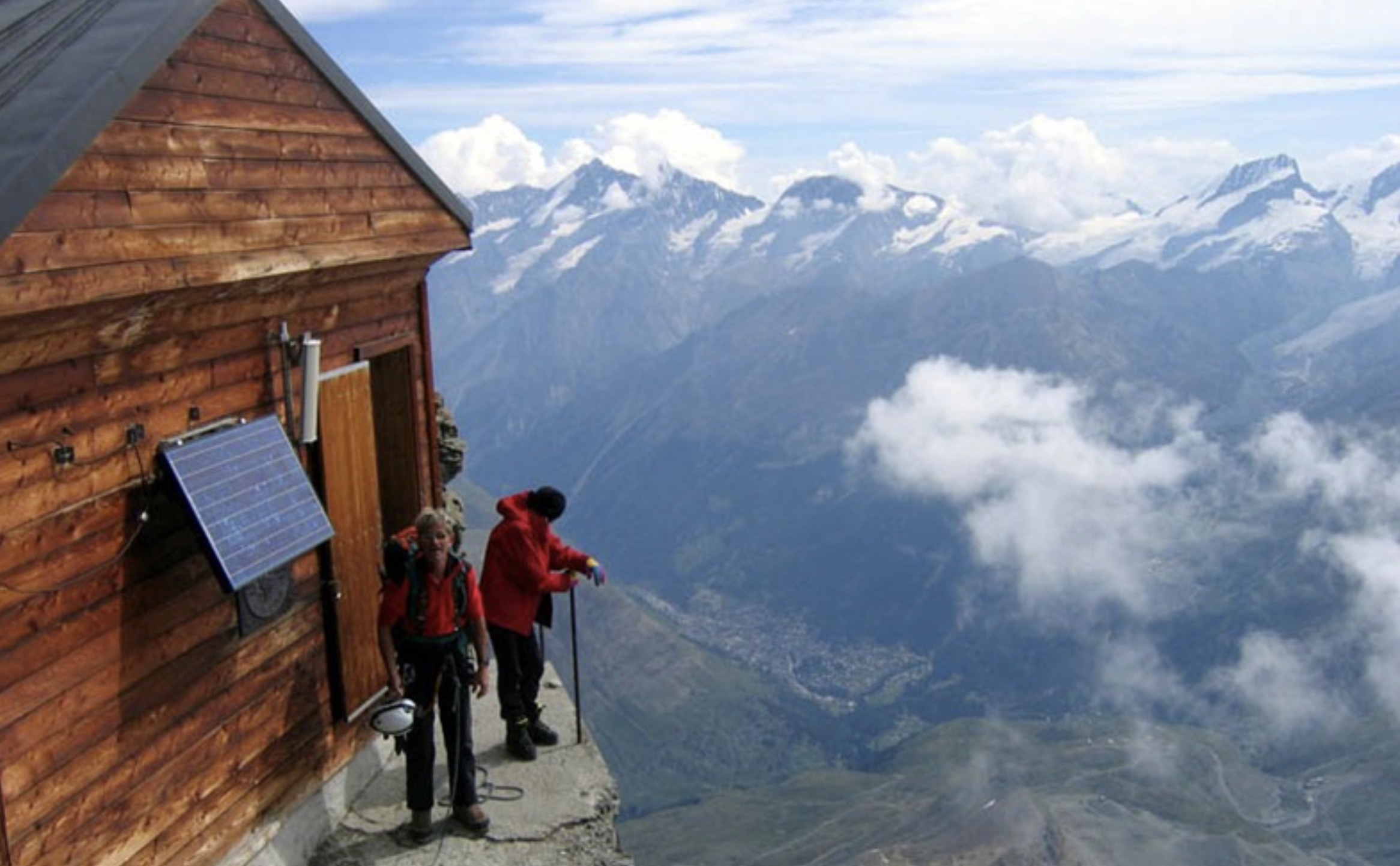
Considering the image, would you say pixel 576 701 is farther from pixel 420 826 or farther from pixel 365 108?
pixel 365 108

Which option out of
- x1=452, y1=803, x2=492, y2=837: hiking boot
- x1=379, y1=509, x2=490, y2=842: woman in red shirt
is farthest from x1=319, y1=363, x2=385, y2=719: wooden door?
x1=452, y1=803, x2=492, y2=837: hiking boot

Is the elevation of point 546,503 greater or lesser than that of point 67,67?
lesser

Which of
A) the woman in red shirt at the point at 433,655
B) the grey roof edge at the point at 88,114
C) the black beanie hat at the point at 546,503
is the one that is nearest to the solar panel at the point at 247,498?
the woman in red shirt at the point at 433,655

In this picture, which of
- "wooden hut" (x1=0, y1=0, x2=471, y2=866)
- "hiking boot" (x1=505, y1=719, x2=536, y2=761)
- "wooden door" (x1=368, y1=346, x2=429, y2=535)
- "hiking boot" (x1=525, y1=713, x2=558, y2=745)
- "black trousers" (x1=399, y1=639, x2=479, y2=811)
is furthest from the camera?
"wooden door" (x1=368, y1=346, x2=429, y2=535)

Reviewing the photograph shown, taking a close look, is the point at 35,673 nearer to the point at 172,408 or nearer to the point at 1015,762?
the point at 172,408

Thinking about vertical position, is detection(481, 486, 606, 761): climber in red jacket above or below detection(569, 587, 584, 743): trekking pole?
above

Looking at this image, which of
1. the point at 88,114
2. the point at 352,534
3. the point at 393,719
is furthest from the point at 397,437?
the point at 88,114

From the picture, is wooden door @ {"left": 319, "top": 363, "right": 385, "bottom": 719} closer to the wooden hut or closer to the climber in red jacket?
the wooden hut
